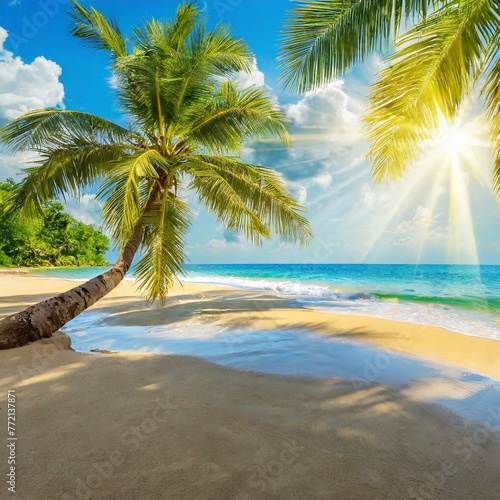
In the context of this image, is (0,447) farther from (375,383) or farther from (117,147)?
(117,147)

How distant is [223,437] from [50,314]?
3705mm

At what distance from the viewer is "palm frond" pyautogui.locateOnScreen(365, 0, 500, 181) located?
3.71m

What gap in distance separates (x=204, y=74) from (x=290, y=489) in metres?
7.45

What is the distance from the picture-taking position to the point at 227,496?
65.4 inches

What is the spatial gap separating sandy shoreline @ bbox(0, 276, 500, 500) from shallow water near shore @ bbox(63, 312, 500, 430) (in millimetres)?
371

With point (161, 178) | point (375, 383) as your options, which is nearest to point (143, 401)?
point (375, 383)

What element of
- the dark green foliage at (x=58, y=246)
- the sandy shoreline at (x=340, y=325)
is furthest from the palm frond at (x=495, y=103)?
the dark green foliage at (x=58, y=246)

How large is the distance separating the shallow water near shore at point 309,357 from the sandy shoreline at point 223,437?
0.37 m

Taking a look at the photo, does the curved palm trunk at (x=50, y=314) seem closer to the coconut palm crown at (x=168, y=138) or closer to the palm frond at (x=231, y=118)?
the coconut palm crown at (x=168, y=138)

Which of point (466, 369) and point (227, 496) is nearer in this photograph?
point (227, 496)

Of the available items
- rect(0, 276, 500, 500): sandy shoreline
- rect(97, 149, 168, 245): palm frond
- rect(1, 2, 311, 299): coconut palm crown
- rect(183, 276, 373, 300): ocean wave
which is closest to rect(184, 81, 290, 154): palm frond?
rect(1, 2, 311, 299): coconut palm crown

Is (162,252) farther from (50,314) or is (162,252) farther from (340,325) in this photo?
(340,325)

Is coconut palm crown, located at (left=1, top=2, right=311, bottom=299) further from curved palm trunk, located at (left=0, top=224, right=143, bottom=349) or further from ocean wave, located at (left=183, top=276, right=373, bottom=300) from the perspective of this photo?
ocean wave, located at (left=183, top=276, right=373, bottom=300)

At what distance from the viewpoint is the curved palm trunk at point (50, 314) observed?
4.17 m
